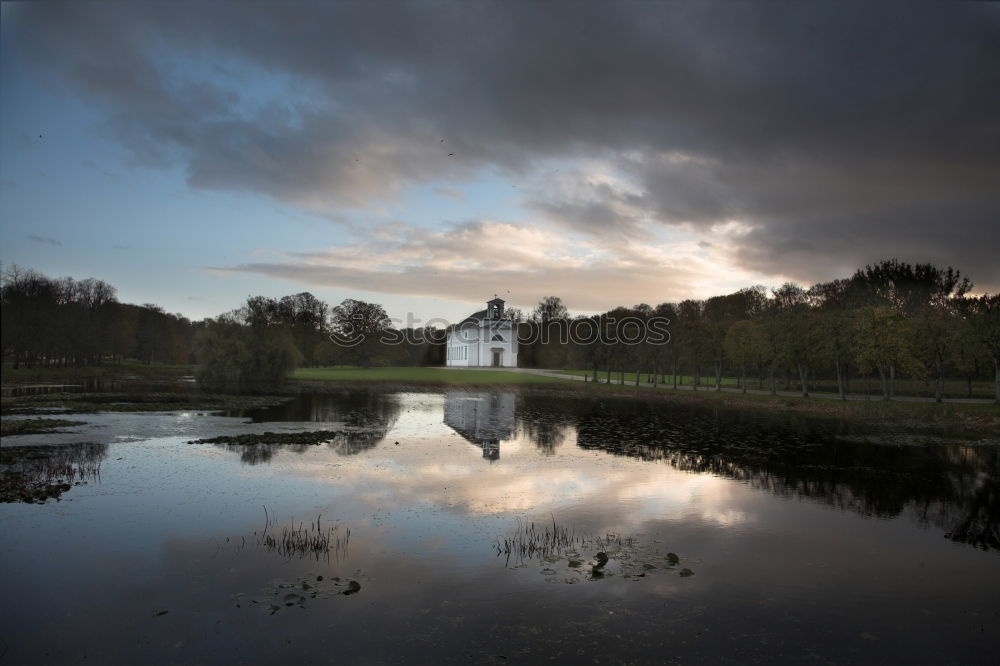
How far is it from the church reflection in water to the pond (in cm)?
327

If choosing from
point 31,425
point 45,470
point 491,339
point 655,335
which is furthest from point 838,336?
point 491,339

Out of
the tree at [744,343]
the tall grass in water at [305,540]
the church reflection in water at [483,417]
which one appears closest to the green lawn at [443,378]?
the church reflection in water at [483,417]

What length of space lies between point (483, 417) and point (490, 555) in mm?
24276

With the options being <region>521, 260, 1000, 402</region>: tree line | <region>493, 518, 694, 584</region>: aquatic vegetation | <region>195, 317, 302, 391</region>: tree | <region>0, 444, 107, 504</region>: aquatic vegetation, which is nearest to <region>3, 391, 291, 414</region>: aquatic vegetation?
<region>195, 317, 302, 391</region>: tree

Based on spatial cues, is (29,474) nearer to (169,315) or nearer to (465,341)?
(465,341)

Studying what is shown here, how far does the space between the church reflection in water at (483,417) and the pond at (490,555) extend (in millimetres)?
3267

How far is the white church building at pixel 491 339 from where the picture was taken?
99.3 m

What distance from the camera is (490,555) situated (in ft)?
37.6

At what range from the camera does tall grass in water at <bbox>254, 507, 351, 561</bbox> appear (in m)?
11.4

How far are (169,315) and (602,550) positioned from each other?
383 feet

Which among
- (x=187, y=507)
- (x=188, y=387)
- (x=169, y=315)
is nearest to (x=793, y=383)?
(x=188, y=387)

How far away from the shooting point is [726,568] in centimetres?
1110

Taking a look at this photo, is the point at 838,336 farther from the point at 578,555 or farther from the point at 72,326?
the point at 72,326

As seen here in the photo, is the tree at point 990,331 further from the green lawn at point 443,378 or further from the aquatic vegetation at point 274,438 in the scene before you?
the green lawn at point 443,378
